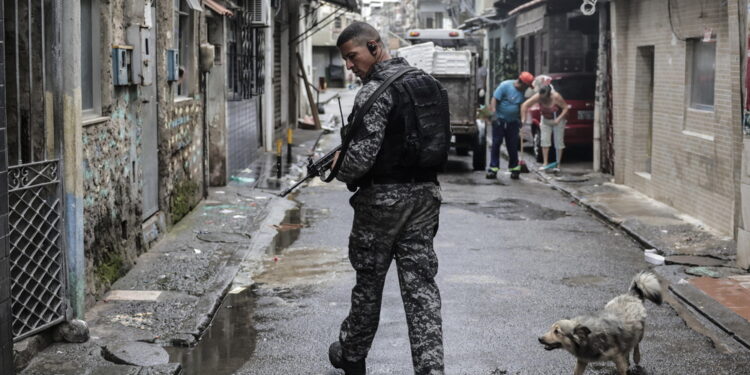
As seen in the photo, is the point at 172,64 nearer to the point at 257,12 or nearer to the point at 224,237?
the point at 224,237

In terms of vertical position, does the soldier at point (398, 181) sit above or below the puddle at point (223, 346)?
above

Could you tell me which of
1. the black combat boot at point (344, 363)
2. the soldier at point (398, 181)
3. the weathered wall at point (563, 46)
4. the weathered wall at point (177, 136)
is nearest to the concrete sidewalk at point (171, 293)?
the weathered wall at point (177, 136)

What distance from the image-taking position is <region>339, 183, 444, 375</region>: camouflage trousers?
5242mm

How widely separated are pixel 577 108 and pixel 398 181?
14.4 meters

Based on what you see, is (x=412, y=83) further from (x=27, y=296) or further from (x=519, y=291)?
(x=519, y=291)

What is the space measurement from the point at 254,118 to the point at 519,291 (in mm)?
11416

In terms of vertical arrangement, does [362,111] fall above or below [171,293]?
above

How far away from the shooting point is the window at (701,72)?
12016mm

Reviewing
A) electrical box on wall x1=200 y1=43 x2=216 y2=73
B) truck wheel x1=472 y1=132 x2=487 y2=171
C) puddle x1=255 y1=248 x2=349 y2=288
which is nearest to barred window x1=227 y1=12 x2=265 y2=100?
electrical box on wall x1=200 y1=43 x2=216 y2=73

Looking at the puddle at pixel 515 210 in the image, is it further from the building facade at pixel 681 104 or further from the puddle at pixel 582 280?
the puddle at pixel 582 280

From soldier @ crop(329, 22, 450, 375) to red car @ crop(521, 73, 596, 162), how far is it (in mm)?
14089

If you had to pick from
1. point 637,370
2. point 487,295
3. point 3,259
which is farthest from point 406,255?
point 487,295

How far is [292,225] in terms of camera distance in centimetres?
1165

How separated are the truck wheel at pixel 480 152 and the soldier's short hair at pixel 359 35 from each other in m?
12.7
